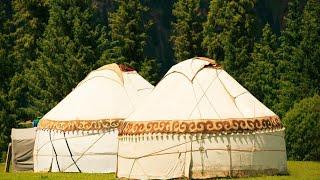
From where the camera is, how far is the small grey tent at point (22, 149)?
28672mm

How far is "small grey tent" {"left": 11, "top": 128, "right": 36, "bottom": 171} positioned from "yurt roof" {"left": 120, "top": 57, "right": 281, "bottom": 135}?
7916mm

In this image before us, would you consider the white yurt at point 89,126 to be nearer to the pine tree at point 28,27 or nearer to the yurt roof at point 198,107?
the yurt roof at point 198,107

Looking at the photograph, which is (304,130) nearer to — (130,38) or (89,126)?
(89,126)

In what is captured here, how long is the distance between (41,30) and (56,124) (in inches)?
1351

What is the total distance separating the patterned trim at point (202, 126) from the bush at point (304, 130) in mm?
10589

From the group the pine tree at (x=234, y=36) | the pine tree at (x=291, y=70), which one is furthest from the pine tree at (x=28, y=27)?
the pine tree at (x=291, y=70)

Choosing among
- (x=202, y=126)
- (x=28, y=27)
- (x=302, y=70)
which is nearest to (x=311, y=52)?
(x=302, y=70)

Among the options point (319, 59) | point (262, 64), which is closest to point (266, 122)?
point (319, 59)

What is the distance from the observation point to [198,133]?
20656 millimetres

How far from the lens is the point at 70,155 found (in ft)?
84.3

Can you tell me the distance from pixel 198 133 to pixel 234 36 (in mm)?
28759

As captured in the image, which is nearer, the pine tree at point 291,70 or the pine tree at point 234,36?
the pine tree at point 291,70

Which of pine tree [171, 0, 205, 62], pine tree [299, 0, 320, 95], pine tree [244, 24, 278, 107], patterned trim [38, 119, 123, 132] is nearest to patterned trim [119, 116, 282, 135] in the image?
patterned trim [38, 119, 123, 132]

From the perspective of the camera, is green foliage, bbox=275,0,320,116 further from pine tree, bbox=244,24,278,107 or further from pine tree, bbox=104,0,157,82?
pine tree, bbox=104,0,157,82
